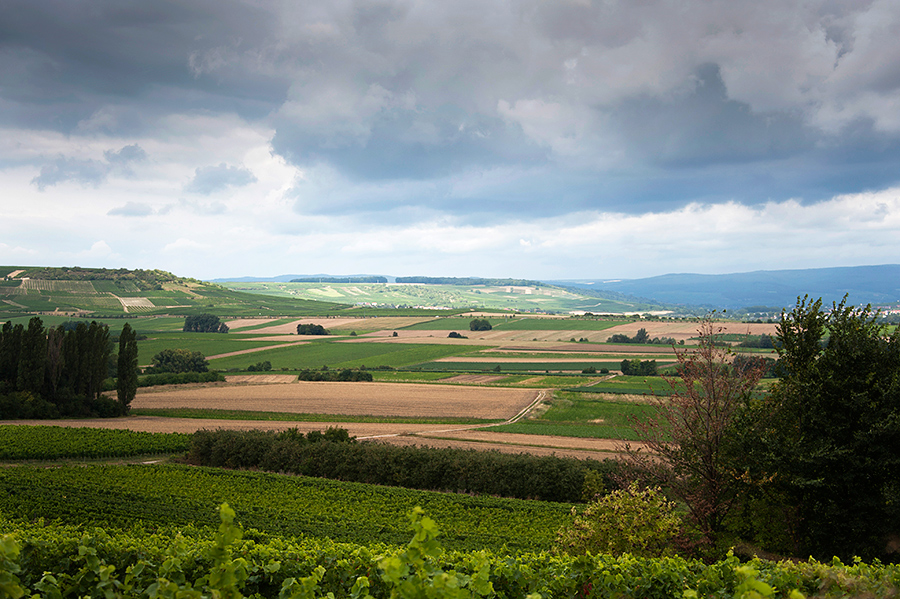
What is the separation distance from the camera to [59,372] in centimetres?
6322

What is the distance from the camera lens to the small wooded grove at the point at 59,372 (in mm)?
60875

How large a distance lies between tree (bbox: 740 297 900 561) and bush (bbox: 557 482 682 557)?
4421 millimetres

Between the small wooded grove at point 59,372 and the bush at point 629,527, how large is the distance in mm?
61557

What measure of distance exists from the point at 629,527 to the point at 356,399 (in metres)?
58.8

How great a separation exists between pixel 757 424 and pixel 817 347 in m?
3.88

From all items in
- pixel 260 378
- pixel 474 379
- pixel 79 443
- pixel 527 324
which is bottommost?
pixel 260 378

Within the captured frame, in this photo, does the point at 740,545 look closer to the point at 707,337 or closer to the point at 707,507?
the point at 707,507

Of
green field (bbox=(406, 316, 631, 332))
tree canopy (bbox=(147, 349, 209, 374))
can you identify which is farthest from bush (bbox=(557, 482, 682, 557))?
green field (bbox=(406, 316, 631, 332))

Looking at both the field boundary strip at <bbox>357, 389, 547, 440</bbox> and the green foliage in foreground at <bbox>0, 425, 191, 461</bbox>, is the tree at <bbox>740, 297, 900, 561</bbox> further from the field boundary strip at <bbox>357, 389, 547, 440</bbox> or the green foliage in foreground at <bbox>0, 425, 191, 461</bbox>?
the green foliage in foreground at <bbox>0, 425, 191, 461</bbox>

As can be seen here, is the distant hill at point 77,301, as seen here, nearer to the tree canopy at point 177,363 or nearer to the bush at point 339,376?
the tree canopy at point 177,363

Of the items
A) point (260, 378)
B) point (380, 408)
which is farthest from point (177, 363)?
point (380, 408)

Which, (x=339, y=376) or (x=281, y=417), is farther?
(x=339, y=376)

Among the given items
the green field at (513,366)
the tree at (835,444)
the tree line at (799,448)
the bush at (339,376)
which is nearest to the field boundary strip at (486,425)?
the green field at (513,366)

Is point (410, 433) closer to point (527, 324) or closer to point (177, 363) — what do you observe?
point (177, 363)
